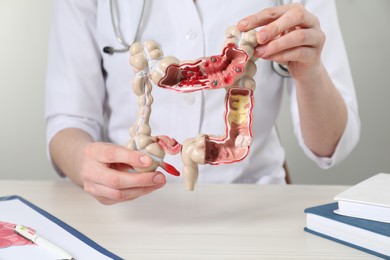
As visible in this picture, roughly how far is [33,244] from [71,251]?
A: 0.05 meters

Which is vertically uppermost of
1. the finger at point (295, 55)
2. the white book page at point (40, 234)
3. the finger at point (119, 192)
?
the finger at point (295, 55)

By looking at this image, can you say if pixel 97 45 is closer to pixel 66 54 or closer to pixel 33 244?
pixel 66 54

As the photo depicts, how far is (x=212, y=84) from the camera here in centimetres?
67

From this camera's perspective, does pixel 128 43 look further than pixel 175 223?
Yes

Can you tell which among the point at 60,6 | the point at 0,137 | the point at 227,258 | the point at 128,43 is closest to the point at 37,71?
the point at 0,137

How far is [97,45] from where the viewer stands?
1102 mm

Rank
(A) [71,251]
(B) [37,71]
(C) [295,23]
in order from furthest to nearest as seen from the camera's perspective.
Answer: (B) [37,71]
(C) [295,23]
(A) [71,251]

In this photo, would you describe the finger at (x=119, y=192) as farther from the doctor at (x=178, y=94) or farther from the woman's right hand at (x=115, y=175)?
the doctor at (x=178, y=94)

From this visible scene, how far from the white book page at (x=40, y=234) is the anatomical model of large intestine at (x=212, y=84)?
125 mm

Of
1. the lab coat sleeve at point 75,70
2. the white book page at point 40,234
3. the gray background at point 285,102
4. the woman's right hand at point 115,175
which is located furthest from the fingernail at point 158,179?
the gray background at point 285,102

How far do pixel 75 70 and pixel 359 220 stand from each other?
0.62 meters

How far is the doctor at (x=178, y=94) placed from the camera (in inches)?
38.2

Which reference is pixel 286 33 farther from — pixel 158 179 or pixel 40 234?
pixel 40 234

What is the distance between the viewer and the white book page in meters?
0.60
